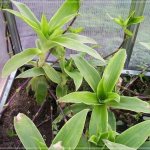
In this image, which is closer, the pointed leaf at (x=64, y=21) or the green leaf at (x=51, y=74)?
the pointed leaf at (x=64, y=21)

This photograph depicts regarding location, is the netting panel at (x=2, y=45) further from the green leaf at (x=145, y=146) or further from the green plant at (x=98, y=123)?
the green leaf at (x=145, y=146)

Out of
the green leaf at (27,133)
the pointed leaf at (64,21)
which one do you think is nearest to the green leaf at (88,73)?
the pointed leaf at (64,21)

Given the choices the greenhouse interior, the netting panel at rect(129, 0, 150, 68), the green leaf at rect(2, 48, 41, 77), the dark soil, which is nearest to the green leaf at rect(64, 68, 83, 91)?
the greenhouse interior

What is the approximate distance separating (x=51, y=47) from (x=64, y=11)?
0.36 ft

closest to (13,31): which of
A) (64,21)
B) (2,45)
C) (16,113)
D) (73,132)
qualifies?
(2,45)

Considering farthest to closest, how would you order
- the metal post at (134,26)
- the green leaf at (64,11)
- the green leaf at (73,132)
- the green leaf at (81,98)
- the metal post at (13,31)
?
the metal post at (13,31), the metal post at (134,26), the green leaf at (64,11), the green leaf at (81,98), the green leaf at (73,132)

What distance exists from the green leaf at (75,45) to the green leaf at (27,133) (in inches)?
8.9

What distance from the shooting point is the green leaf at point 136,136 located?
63 cm

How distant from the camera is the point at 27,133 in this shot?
63 cm

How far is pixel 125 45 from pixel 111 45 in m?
0.07

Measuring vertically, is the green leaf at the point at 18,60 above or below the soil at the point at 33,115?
above

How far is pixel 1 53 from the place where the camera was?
112cm

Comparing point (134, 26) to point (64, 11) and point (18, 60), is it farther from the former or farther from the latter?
point (18, 60)

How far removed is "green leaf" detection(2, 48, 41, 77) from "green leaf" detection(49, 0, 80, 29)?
0.30 feet
